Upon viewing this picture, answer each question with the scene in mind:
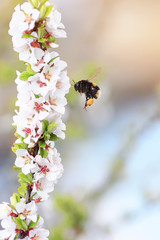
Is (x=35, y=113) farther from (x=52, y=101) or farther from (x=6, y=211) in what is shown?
(x=6, y=211)

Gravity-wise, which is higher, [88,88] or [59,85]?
[88,88]

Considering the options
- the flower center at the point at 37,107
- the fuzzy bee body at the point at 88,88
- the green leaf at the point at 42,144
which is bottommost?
the green leaf at the point at 42,144

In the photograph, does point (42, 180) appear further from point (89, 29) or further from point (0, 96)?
point (89, 29)

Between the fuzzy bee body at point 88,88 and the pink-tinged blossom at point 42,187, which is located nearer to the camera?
the pink-tinged blossom at point 42,187

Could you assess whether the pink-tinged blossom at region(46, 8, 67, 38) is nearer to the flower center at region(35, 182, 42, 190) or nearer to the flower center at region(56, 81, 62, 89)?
the flower center at region(56, 81, 62, 89)

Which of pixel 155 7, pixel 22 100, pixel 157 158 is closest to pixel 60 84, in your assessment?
pixel 22 100

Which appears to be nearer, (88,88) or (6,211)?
(6,211)

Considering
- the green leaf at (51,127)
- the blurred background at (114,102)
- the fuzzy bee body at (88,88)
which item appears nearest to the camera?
the green leaf at (51,127)

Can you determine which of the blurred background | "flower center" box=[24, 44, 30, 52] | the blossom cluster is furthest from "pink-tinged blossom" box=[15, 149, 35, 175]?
the blurred background

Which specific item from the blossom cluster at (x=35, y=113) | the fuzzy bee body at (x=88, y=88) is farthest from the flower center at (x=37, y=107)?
the fuzzy bee body at (x=88, y=88)

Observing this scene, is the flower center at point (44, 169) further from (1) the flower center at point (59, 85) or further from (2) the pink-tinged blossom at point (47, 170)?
(1) the flower center at point (59, 85)

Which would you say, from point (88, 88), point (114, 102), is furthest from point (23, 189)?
point (114, 102)
